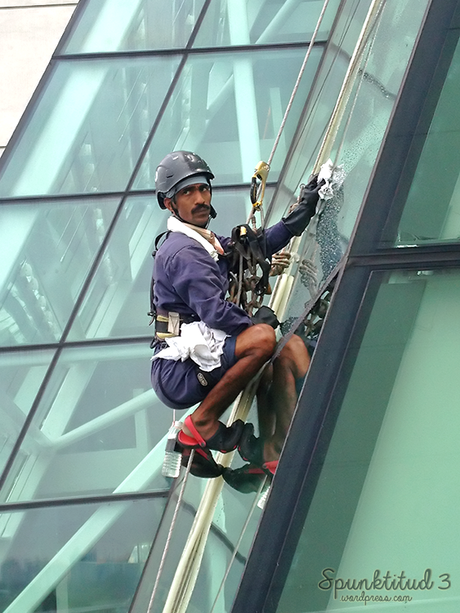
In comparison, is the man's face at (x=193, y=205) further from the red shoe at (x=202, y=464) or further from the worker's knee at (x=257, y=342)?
the red shoe at (x=202, y=464)

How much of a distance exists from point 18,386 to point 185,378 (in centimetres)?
380

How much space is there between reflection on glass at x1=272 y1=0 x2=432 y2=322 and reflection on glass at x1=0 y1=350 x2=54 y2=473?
328 centimetres

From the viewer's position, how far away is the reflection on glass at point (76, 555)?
7781 mm

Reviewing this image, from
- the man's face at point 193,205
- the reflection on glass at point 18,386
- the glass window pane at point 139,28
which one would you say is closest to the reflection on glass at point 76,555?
the reflection on glass at point 18,386

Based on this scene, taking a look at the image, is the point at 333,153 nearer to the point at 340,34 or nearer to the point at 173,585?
the point at 173,585

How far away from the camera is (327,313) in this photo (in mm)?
4230

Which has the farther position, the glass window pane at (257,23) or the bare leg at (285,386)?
the glass window pane at (257,23)

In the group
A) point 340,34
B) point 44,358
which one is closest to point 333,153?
point 340,34

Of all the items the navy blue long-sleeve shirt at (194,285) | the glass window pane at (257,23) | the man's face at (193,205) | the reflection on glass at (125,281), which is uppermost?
the glass window pane at (257,23)

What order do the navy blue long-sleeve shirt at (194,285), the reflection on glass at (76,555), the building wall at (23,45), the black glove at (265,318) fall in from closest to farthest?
the navy blue long-sleeve shirt at (194,285) → the black glove at (265,318) → the reflection on glass at (76,555) → the building wall at (23,45)

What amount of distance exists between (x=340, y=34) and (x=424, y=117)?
405cm

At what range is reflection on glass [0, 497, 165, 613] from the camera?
7781 mm

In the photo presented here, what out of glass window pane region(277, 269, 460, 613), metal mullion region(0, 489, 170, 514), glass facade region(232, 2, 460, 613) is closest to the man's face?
glass facade region(232, 2, 460, 613)

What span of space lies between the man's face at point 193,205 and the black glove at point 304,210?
1.39ft
